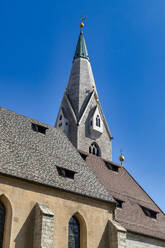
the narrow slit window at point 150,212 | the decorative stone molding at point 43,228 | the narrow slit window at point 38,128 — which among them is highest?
the narrow slit window at point 38,128

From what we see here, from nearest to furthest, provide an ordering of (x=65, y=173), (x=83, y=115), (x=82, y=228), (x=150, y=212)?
(x=82, y=228) < (x=65, y=173) < (x=150, y=212) < (x=83, y=115)

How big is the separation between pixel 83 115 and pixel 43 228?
27.1 meters

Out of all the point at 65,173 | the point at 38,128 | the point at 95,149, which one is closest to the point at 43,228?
the point at 65,173

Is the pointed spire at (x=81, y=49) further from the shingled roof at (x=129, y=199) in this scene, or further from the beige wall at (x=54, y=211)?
the beige wall at (x=54, y=211)

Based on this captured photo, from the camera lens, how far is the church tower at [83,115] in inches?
1585

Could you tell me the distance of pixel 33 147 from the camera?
19188mm

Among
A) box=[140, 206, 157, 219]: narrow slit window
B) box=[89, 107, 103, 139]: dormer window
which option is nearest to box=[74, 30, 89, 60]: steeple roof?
box=[89, 107, 103, 139]: dormer window

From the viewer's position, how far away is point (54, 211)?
16516 mm

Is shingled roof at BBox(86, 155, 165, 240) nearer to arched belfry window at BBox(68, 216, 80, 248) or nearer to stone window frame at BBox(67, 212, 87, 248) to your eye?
stone window frame at BBox(67, 212, 87, 248)

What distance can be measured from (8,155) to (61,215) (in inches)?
139

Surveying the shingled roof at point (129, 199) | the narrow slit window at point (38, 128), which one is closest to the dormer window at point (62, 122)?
the shingled roof at point (129, 199)

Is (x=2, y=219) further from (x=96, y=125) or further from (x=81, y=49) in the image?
(x=81, y=49)

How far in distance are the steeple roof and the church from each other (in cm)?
2493

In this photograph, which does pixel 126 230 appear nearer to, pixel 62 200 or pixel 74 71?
pixel 62 200
